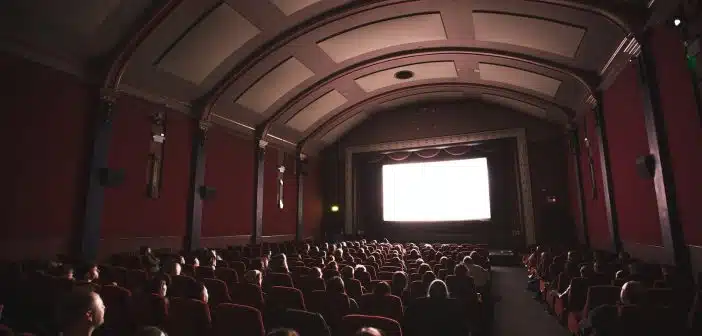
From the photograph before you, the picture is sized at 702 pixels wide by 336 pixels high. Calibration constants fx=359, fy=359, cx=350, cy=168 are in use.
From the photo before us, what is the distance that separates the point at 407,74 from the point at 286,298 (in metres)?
12.0

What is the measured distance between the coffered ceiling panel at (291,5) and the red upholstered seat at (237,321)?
8190 mm

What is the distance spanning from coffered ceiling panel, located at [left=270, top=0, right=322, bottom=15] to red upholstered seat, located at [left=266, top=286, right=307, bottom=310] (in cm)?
761

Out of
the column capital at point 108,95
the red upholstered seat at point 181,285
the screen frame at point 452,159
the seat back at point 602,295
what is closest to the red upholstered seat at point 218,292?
the red upholstered seat at point 181,285

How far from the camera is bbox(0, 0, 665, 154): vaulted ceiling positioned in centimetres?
781

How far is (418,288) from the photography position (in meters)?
5.22

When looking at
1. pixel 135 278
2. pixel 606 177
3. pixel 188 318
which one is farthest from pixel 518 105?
pixel 188 318

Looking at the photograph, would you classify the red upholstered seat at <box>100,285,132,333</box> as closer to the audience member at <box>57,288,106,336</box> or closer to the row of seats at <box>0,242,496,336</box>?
the row of seats at <box>0,242,496,336</box>

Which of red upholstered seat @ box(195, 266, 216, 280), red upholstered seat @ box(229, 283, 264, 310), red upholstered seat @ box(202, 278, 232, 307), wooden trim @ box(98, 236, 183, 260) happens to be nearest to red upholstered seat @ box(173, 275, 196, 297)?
red upholstered seat @ box(202, 278, 232, 307)

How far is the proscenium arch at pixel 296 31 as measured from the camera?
7.67 m

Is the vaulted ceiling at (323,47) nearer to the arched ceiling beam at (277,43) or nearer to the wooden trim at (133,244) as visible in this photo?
the arched ceiling beam at (277,43)

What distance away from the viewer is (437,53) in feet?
39.7

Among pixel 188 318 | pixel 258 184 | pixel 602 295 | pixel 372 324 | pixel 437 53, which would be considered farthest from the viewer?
pixel 258 184

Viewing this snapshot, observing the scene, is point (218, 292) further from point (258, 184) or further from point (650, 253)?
point (258, 184)

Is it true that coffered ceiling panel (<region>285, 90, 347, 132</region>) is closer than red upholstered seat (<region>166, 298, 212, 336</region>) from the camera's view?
No
